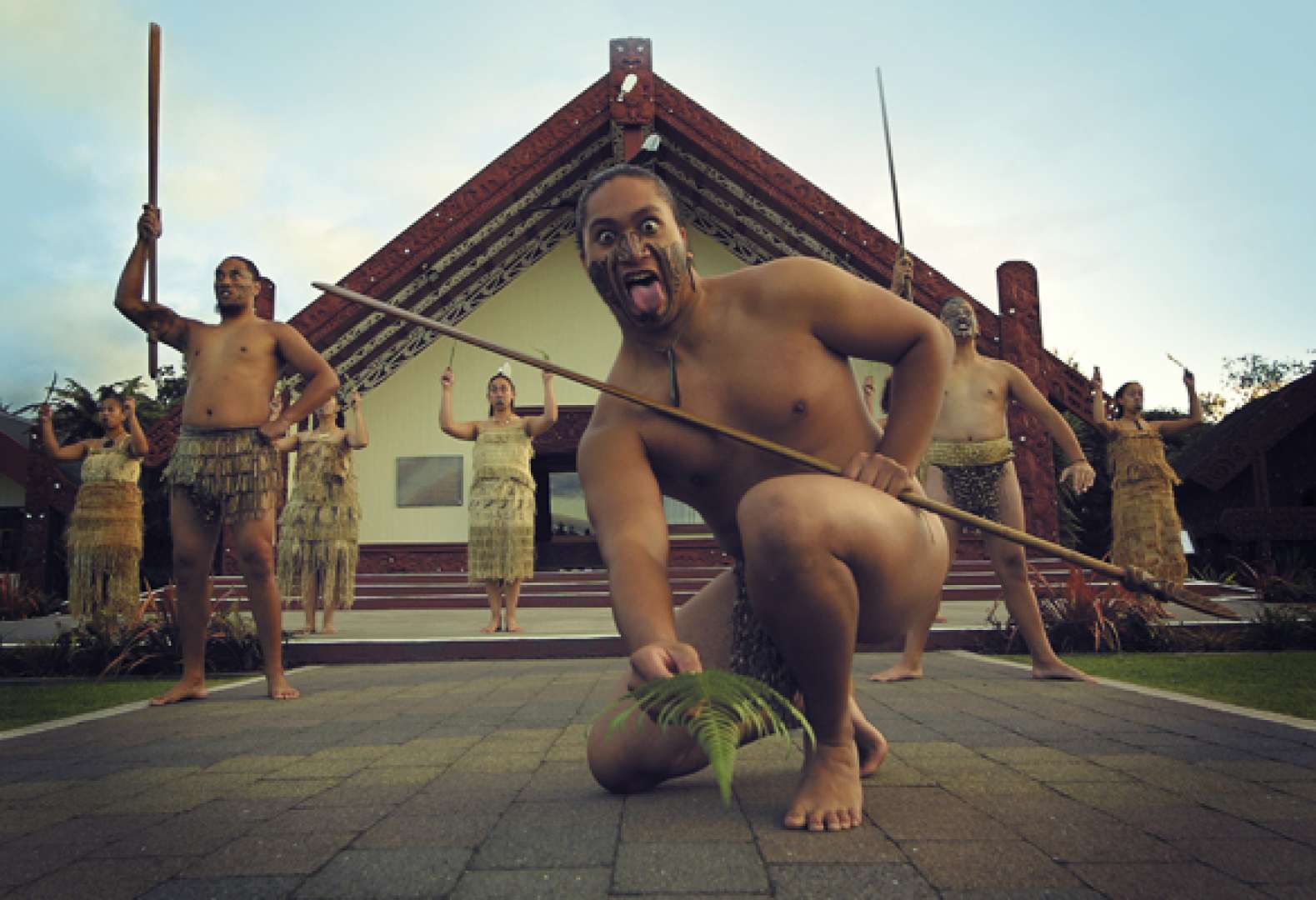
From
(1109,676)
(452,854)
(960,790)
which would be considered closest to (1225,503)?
(1109,676)

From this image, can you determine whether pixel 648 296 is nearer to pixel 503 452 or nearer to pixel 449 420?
pixel 449 420

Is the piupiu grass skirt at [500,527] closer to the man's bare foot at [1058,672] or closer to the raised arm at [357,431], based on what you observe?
the raised arm at [357,431]

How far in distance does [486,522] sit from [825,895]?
5626 mm

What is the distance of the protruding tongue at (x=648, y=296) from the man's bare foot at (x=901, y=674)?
261cm

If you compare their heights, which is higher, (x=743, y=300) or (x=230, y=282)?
(x=230, y=282)

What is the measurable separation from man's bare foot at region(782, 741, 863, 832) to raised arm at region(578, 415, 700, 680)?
37cm

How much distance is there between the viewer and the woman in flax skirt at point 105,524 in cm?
705

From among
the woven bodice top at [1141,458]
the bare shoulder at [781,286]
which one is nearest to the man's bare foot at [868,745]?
the bare shoulder at [781,286]

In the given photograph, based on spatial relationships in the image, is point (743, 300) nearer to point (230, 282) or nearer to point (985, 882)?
point (985, 882)

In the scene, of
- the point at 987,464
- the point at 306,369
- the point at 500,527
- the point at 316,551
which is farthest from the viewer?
the point at 316,551

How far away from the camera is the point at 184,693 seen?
3699 millimetres

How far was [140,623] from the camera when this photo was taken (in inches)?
193

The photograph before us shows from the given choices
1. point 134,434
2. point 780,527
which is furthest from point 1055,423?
point 134,434

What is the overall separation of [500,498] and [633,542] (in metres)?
5.13
